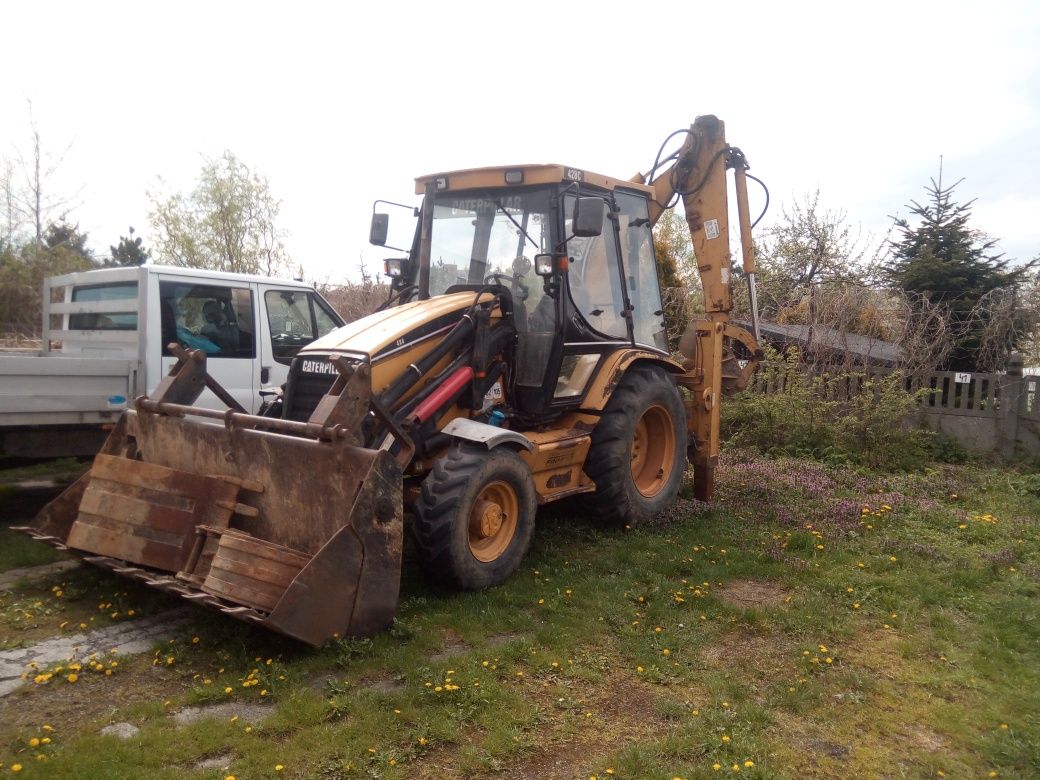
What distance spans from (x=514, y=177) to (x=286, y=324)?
301 cm

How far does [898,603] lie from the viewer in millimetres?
5453

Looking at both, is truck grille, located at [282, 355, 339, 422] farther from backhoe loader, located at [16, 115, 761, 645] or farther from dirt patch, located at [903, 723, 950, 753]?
dirt patch, located at [903, 723, 950, 753]

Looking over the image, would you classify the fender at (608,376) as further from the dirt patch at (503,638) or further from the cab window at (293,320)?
the cab window at (293,320)

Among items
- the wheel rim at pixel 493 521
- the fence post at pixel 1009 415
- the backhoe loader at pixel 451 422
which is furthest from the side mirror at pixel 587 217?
the fence post at pixel 1009 415

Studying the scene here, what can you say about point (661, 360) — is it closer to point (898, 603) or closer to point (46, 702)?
point (898, 603)

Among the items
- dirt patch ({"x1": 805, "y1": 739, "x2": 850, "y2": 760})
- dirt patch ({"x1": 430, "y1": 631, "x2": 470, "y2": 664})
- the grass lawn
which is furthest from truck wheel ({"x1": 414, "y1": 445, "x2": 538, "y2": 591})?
dirt patch ({"x1": 805, "y1": 739, "x2": 850, "y2": 760})

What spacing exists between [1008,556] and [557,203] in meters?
4.34

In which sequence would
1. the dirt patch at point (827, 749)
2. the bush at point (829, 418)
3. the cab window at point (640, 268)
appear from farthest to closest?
1. the bush at point (829, 418)
2. the cab window at point (640, 268)
3. the dirt patch at point (827, 749)

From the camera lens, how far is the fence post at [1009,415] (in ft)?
32.2

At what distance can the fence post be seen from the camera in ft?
32.2

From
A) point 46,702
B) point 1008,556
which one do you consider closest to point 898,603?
point 1008,556

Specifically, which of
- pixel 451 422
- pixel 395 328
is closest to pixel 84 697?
pixel 451 422

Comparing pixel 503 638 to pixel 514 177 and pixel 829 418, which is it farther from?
pixel 829 418

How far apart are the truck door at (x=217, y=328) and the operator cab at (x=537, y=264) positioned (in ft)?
5.73
